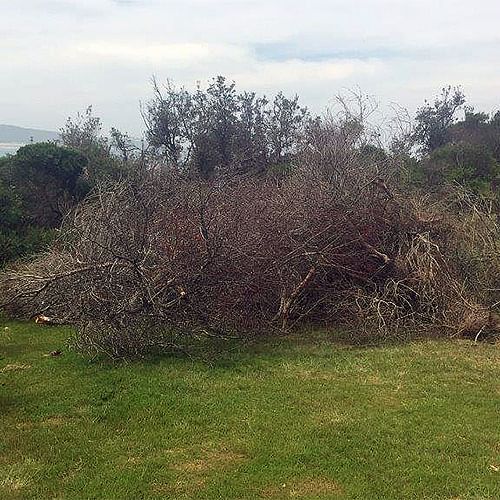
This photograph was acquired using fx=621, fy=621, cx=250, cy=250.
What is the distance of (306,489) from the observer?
441cm

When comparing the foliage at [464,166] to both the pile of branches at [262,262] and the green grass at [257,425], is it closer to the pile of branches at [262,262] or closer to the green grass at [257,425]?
the pile of branches at [262,262]

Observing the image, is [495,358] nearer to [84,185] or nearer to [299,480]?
[299,480]

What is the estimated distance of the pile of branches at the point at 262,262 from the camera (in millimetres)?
7574

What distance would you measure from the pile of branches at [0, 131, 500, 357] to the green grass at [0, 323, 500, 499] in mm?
682

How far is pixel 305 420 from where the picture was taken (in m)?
5.60

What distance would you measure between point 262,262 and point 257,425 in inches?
145

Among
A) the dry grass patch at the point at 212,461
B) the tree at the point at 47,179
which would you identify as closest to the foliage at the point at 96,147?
the tree at the point at 47,179

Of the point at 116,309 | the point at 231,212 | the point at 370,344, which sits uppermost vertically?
the point at 231,212

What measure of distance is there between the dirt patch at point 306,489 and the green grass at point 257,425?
0.01m

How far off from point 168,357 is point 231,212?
2.30 m

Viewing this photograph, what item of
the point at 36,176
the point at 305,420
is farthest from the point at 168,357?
the point at 36,176

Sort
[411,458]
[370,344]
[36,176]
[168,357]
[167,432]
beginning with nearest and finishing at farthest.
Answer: [411,458] → [167,432] → [168,357] → [370,344] → [36,176]

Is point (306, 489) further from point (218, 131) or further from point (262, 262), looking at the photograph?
point (218, 131)

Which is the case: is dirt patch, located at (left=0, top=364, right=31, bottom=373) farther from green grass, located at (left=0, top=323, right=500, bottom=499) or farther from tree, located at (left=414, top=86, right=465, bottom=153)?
tree, located at (left=414, top=86, right=465, bottom=153)
